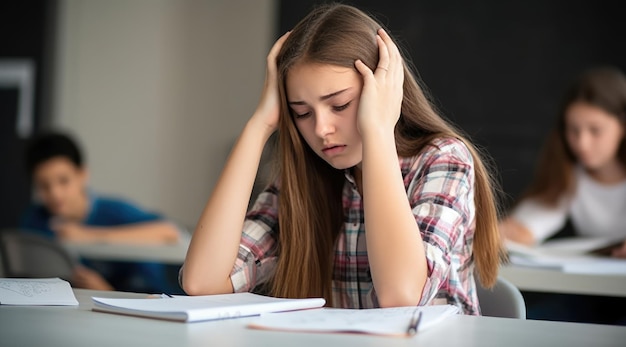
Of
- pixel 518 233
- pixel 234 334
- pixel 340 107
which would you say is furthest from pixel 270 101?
pixel 518 233

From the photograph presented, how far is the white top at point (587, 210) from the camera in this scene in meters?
3.07

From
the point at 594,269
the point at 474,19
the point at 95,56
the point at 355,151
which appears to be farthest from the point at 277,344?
the point at 95,56

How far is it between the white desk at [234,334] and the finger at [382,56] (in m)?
0.53

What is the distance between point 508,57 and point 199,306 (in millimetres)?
3392

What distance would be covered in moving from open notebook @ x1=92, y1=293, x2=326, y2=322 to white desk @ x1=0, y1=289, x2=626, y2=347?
1 cm

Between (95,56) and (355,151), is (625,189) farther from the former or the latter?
(95,56)

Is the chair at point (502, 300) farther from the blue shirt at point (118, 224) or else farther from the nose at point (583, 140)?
the blue shirt at point (118, 224)

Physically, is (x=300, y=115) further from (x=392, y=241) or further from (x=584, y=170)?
(x=584, y=170)

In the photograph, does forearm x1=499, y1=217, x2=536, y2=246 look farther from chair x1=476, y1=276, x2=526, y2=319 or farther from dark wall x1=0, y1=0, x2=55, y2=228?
dark wall x1=0, y1=0, x2=55, y2=228

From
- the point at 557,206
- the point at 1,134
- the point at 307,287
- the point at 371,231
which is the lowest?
the point at 1,134

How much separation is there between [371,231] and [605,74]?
2.04 meters

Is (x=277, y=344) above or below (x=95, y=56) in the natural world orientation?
above

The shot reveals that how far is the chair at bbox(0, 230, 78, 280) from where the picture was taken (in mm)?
2473

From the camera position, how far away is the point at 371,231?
4.27ft
